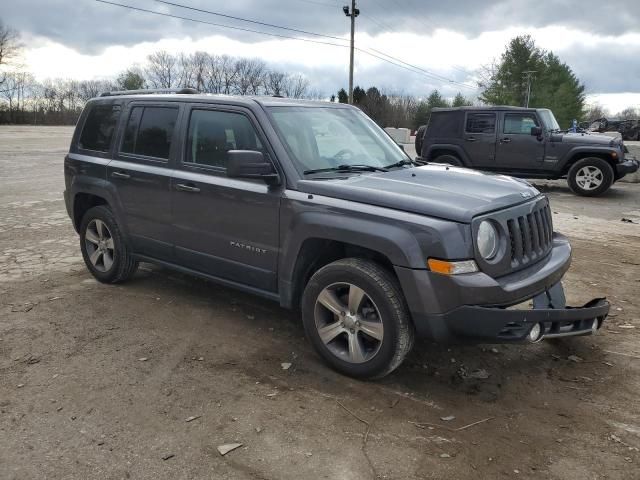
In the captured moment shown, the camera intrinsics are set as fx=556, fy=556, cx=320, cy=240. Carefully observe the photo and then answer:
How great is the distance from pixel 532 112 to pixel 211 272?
34.7ft

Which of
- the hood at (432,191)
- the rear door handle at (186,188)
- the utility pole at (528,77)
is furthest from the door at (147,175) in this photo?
the utility pole at (528,77)

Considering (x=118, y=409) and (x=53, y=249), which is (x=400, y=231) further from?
(x=53, y=249)

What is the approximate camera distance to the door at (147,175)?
187 inches

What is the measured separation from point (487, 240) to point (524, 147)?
10.4 meters

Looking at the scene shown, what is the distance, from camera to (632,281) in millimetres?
5961

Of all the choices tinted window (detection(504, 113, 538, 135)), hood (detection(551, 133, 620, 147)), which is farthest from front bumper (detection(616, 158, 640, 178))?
tinted window (detection(504, 113, 538, 135))

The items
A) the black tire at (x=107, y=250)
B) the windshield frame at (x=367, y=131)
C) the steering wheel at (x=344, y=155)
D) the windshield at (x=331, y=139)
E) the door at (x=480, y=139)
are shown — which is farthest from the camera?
the door at (x=480, y=139)

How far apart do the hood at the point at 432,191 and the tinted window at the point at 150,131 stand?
5.19 ft

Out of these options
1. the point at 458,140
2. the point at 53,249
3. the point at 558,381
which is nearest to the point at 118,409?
the point at 558,381

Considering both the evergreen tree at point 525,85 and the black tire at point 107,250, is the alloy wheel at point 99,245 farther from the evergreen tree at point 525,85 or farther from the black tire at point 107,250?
the evergreen tree at point 525,85

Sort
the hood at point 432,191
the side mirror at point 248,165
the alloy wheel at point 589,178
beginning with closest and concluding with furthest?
the hood at point 432,191 → the side mirror at point 248,165 → the alloy wheel at point 589,178

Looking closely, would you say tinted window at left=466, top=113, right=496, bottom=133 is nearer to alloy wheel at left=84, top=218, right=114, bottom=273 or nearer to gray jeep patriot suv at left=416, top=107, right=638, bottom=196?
gray jeep patriot suv at left=416, top=107, right=638, bottom=196

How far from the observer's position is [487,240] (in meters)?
3.31

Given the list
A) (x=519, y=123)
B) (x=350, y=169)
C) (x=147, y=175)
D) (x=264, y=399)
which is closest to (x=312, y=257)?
(x=350, y=169)
